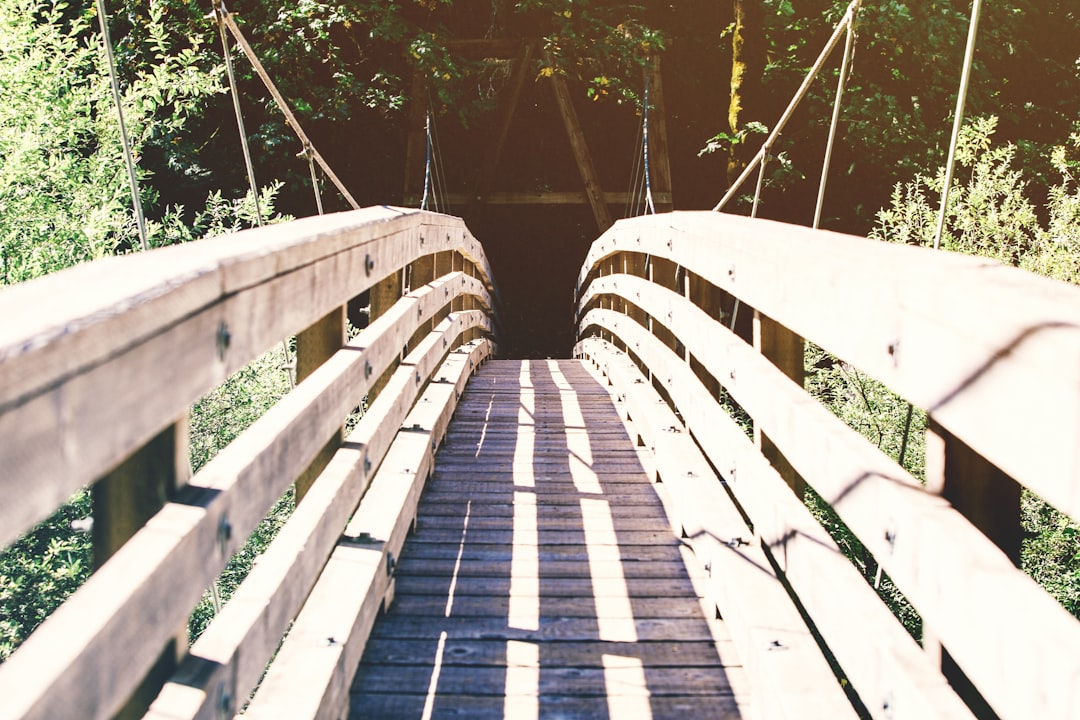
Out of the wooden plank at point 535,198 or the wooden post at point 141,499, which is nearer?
the wooden post at point 141,499

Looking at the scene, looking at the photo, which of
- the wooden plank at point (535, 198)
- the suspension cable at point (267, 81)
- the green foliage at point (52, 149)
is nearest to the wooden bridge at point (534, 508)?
the suspension cable at point (267, 81)

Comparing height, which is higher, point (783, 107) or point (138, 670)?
point (783, 107)

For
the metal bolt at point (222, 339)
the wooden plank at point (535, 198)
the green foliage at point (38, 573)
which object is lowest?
the green foliage at point (38, 573)

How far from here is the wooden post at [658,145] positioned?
1066 cm

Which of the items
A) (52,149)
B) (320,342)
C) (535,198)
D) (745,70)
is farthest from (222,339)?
(535,198)

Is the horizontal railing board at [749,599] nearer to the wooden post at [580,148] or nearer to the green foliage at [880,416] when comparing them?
the green foliage at [880,416]

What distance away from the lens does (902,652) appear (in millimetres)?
1159

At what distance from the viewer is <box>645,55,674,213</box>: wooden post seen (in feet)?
35.0

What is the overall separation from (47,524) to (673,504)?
6157 mm

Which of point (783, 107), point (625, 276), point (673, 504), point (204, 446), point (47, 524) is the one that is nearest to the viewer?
point (673, 504)

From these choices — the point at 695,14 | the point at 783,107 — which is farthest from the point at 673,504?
the point at 695,14

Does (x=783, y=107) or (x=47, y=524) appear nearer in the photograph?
(x=47, y=524)

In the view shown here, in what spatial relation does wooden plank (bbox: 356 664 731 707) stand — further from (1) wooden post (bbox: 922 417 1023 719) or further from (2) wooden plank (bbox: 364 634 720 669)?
(1) wooden post (bbox: 922 417 1023 719)

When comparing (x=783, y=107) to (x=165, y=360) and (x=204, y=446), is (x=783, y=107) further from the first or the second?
(x=165, y=360)
